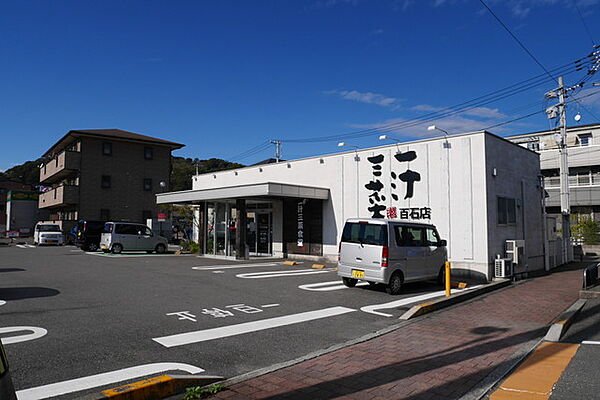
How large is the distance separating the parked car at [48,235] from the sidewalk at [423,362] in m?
31.9

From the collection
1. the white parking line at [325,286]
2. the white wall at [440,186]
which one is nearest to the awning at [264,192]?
the white wall at [440,186]

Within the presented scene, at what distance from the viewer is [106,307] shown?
7711mm

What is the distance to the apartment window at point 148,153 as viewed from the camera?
3831 centimetres

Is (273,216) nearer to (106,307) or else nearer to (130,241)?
(130,241)

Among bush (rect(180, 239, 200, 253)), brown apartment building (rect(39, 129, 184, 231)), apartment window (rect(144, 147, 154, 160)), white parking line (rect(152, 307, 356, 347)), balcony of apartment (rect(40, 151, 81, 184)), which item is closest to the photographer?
white parking line (rect(152, 307, 356, 347))

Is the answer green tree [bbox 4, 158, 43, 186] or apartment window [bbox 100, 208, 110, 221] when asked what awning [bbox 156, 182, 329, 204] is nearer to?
apartment window [bbox 100, 208, 110, 221]

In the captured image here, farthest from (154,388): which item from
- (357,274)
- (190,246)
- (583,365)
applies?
(190,246)

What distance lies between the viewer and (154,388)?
3.79m

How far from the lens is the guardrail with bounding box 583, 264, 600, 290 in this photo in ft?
31.7

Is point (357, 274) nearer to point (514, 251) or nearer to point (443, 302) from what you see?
point (443, 302)

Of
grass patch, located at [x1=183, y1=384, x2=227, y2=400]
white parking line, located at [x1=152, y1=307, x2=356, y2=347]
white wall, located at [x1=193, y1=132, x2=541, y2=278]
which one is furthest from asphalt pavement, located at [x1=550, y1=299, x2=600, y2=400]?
white wall, located at [x1=193, y1=132, x2=541, y2=278]

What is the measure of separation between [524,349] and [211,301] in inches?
225

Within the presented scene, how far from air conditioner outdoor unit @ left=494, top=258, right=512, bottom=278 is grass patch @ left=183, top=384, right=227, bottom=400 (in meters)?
11.0

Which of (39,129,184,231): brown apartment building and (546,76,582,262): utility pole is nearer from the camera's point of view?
(546,76,582,262): utility pole
